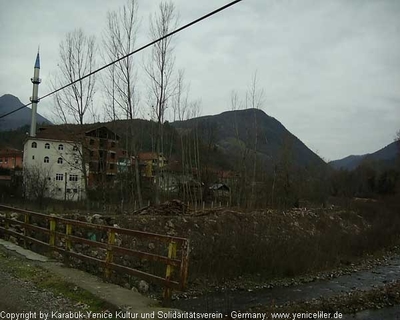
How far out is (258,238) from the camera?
21344 mm

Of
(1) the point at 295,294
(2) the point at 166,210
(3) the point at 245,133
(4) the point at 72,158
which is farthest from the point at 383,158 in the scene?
(1) the point at 295,294

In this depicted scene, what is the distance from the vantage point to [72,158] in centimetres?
4781

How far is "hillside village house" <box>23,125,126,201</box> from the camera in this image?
35.1 meters

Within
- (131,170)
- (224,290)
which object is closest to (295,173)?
(131,170)

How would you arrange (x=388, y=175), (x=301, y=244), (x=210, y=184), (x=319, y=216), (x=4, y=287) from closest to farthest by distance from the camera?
1. (x=4, y=287)
2. (x=301, y=244)
3. (x=319, y=216)
4. (x=210, y=184)
5. (x=388, y=175)

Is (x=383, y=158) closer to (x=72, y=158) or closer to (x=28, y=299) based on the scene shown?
(x=72, y=158)

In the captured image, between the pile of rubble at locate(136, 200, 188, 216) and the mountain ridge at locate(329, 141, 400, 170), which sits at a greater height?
the mountain ridge at locate(329, 141, 400, 170)

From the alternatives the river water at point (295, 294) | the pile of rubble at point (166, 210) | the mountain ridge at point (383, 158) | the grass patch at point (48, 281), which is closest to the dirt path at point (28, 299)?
the grass patch at point (48, 281)

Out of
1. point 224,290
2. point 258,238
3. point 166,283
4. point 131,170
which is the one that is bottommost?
point 224,290

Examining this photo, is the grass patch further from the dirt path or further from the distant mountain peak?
the distant mountain peak

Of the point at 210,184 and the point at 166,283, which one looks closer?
the point at 166,283

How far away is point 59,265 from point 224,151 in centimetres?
4988

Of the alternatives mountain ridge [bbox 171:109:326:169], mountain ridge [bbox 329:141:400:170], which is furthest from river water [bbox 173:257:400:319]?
mountain ridge [bbox 329:141:400:170]

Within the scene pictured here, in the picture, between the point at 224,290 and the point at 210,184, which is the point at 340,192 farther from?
the point at 224,290
